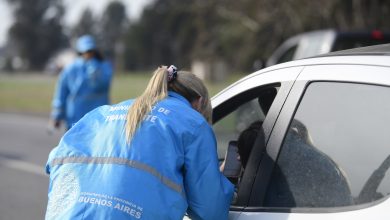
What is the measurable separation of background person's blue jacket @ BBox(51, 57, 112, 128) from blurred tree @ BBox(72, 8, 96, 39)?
98869 mm

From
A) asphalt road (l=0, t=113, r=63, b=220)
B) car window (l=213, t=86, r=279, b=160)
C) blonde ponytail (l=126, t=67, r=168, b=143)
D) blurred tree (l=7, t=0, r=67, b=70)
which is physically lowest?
asphalt road (l=0, t=113, r=63, b=220)

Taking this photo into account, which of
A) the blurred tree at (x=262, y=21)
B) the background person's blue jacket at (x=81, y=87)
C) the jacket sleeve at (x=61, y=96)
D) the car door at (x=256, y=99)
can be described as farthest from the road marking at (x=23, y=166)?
the blurred tree at (x=262, y=21)

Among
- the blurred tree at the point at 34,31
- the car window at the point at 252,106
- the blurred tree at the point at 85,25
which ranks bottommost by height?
the car window at the point at 252,106

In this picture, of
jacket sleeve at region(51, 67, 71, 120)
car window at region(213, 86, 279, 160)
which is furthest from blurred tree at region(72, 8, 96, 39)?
car window at region(213, 86, 279, 160)

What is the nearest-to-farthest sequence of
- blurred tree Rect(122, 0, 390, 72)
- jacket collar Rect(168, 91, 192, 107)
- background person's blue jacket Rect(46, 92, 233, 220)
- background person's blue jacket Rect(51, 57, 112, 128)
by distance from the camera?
1. background person's blue jacket Rect(46, 92, 233, 220)
2. jacket collar Rect(168, 91, 192, 107)
3. background person's blue jacket Rect(51, 57, 112, 128)
4. blurred tree Rect(122, 0, 390, 72)

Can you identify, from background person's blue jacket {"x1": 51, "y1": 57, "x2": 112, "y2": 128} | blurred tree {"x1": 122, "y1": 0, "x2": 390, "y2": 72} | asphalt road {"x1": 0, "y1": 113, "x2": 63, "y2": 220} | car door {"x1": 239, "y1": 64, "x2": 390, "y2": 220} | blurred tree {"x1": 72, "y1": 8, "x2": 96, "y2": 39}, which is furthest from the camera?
blurred tree {"x1": 72, "y1": 8, "x2": 96, "y2": 39}

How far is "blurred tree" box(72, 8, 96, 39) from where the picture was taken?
107 m

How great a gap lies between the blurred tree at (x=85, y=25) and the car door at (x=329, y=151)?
103947mm

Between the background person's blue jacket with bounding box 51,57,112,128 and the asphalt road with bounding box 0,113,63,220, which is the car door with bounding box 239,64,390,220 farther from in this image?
the background person's blue jacket with bounding box 51,57,112,128

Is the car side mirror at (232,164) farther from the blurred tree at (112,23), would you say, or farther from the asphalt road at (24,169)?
the blurred tree at (112,23)

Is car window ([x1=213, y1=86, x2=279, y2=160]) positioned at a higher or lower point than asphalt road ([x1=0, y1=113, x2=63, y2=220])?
higher

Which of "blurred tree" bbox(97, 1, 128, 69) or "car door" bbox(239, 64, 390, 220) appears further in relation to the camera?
"blurred tree" bbox(97, 1, 128, 69)

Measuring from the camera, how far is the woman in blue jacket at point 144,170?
2277 millimetres

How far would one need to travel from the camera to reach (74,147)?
2457 mm
